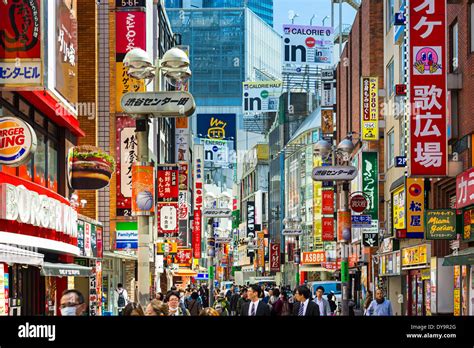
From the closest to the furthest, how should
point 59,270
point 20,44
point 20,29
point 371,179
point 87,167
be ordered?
point 20,44 < point 20,29 < point 59,270 < point 87,167 < point 371,179

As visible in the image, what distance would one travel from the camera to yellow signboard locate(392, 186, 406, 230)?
127 feet

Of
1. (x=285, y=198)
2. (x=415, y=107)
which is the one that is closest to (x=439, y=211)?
(x=415, y=107)

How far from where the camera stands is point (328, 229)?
2768 inches

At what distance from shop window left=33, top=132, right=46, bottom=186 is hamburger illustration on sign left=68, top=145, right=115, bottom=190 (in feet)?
3.81

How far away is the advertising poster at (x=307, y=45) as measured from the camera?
17238 cm

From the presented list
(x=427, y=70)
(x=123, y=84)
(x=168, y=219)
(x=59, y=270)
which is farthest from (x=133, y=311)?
(x=168, y=219)

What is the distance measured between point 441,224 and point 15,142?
15611 millimetres

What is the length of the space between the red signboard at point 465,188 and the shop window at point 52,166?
436 inches

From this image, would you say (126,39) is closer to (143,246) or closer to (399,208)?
(399,208)

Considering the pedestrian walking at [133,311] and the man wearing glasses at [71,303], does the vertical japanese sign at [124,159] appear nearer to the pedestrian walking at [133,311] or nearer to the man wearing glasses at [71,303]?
the pedestrian walking at [133,311]

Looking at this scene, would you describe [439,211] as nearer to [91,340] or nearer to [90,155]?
[90,155]

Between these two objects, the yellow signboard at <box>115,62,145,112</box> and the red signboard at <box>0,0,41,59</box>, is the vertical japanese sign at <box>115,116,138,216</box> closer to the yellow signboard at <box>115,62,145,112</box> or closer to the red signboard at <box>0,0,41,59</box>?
the yellow signboard at <box>115,62,145,112</box>

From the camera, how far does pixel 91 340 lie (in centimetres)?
244

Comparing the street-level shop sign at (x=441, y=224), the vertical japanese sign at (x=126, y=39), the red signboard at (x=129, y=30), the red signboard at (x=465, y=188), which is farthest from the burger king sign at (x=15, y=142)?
the red signboard at (x=129, y=30)
